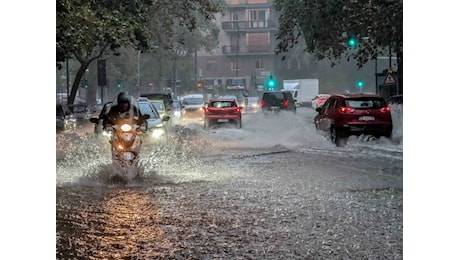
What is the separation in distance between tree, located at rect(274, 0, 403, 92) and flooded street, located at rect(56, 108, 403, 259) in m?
2.07

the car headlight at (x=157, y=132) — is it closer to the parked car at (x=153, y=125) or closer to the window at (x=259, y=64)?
the parked car at (x=153, y=125)

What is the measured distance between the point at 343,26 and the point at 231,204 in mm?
8728

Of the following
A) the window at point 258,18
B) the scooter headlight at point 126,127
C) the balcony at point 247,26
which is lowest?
the scooter headlight at point 126,127

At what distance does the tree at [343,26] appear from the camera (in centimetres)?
1117

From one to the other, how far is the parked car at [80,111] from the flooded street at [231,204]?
1.33 ft

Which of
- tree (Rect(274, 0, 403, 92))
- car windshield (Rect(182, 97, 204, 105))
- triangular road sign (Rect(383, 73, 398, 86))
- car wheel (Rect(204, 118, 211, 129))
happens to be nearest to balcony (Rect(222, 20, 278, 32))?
tree (Rect(274, 0, 403, 92))

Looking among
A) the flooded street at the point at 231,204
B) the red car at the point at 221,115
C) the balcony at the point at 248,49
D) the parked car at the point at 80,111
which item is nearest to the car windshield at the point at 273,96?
the red car at the point at 221,115

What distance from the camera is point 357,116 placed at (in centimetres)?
1559

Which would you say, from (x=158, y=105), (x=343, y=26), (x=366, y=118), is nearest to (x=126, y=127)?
(x=158, y=105)

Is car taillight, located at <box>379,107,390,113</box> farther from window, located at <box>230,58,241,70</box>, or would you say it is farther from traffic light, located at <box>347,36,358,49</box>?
window, located at <box>230,58,241,70</box>

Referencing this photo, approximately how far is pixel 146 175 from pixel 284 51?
378 centimetres

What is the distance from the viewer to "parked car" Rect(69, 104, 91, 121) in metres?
9.27
